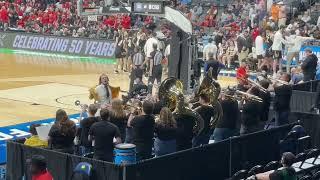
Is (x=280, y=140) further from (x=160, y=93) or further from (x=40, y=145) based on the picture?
(x=40, y=145)

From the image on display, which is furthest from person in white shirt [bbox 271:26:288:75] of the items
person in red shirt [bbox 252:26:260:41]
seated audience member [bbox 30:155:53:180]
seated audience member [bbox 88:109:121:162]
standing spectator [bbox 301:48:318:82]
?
seated audience member [bbox 30:155:53:180]

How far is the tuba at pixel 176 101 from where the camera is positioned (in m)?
14.5

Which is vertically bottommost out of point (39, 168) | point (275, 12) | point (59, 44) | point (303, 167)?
point (303, 167)

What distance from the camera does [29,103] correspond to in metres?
26.2

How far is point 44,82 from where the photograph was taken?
31.0m

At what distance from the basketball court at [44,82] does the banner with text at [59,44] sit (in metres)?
0.49

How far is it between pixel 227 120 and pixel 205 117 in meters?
0.85

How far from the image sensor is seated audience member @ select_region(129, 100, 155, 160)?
13805 millimetres

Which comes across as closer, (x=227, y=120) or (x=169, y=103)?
(x=227, y=120)

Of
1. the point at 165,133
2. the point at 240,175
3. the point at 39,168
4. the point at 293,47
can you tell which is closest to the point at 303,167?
the point at 240,175

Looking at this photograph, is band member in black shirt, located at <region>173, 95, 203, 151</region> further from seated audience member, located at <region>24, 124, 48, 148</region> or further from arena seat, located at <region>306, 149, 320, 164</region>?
arena seat, located at <region>306, 149, 320, 164</region>

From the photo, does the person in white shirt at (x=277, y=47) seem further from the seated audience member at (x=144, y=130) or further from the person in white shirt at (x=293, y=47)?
the seated audience member at (x=144, y=130)

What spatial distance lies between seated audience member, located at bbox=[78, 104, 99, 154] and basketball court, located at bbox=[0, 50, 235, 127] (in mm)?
8429

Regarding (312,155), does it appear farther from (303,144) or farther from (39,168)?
(39,168)
